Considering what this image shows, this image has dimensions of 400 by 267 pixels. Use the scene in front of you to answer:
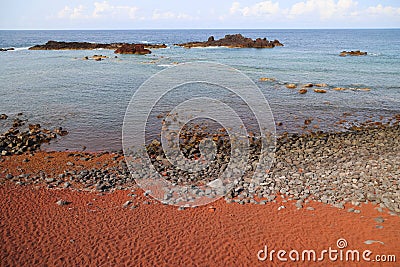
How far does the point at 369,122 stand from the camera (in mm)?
21062

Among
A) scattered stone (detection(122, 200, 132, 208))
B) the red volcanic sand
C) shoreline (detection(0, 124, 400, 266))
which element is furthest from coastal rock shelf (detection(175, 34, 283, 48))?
scattered stone (detection(122, 200, 132, 208))

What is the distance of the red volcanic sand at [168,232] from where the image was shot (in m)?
8.48

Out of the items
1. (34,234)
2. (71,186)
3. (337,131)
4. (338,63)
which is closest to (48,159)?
(71,186)

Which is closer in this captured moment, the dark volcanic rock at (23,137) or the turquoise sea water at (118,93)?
the dark volcanic rock at (23,137)

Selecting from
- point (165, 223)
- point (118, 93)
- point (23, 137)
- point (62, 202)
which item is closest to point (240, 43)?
point (118, 93)

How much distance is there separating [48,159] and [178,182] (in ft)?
22.5

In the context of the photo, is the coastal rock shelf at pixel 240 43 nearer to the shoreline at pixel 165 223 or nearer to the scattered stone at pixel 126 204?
the shoreline at pixel 165 223

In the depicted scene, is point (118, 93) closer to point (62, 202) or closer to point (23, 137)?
point (23, 137)

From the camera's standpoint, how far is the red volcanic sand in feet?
27.8

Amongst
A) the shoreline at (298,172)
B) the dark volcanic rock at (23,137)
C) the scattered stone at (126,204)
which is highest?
the dark volcanic rock at (23,137)

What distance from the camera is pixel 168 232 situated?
948 cm

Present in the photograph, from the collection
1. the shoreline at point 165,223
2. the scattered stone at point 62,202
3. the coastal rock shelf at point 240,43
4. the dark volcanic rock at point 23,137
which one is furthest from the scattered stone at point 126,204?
the coastal rock shelf at point 240,43

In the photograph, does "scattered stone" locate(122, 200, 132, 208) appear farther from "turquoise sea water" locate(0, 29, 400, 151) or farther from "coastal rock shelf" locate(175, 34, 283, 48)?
"coastal rock shelf" locate(175, 34, 283, 48)

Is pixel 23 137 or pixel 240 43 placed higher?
pixel 240 43
